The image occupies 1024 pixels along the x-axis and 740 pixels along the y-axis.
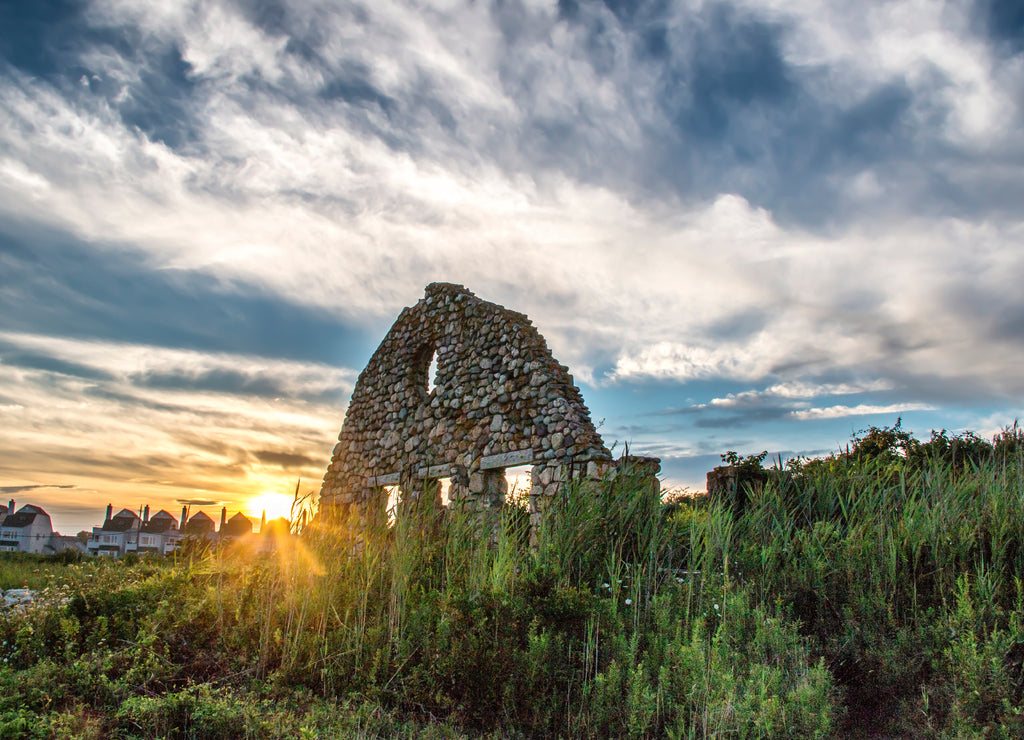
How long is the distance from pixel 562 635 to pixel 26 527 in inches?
1675

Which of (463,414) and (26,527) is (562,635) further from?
(26,527)

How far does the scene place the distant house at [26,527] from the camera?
34719 mm

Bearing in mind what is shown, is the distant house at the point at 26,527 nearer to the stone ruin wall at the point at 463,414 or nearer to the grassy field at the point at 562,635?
the stone ruin wall at the point at 463,414

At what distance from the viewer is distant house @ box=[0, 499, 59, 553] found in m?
34.7

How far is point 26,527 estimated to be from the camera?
35.8 metres

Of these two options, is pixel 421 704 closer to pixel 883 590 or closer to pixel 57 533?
pixel 883 590

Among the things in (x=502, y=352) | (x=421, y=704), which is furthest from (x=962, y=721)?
(x=502, y=352)

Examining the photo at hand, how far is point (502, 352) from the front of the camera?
11344 millimetres

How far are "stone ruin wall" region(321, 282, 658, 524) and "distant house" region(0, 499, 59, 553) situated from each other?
95.7ft

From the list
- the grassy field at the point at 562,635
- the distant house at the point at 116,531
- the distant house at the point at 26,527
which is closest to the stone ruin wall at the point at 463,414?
the grassy field at the point at 562,635

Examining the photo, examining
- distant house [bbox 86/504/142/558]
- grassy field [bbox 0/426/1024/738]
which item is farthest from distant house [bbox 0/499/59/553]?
grassy field [bbox 0/426/1024/738]

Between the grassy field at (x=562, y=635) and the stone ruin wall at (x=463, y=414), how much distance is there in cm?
284

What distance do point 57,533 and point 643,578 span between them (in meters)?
41.1

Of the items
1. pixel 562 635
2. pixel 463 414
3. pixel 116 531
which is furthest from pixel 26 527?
pixel 562 635
